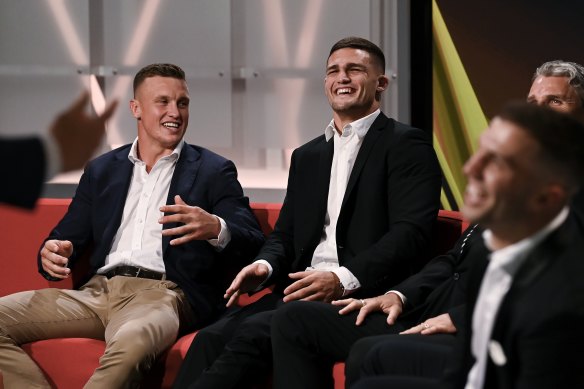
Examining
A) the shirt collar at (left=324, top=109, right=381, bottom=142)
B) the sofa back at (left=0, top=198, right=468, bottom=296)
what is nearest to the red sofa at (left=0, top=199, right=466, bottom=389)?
the sofa back at (left=0, top=198, right=468, bottom=296)

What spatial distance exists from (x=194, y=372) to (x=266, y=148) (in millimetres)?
1882

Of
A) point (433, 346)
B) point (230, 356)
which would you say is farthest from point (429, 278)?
point (230, 356)

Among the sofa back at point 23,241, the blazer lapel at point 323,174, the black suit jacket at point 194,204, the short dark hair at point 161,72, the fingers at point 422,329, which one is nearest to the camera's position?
the fingers at point 422,329

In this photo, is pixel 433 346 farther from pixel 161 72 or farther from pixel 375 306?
pixel 161 72

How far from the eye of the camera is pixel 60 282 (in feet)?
12.6

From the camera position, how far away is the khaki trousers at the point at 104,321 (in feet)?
10.1

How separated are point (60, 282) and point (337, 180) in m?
1.26

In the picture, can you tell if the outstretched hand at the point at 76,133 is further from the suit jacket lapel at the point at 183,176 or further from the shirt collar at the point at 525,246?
the suit jacket lapel at the point at 183,176

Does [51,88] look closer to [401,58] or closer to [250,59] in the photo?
[250,59]

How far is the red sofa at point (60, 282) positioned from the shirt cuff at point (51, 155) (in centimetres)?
147

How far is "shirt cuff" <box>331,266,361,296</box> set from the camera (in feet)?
10.1

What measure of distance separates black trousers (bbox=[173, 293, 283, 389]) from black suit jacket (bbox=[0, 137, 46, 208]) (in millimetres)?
1457

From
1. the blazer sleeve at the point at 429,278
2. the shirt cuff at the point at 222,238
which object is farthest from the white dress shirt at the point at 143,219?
the blazer sleeve at the point at 429,278

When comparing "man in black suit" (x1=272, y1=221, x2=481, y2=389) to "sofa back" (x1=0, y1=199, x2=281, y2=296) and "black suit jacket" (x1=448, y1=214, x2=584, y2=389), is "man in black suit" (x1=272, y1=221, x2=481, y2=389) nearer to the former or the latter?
"black suit jacket" (x1=448, y1=214, x2=584, y2=389)
